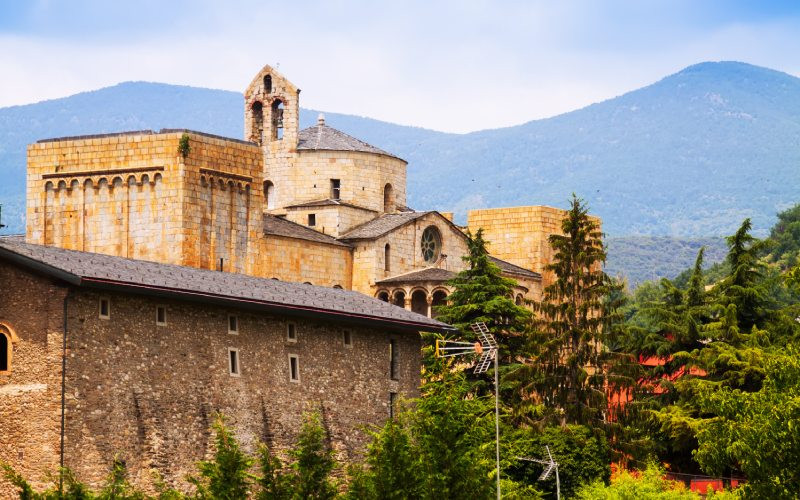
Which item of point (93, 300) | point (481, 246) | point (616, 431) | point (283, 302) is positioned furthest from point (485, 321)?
point (93, 300)

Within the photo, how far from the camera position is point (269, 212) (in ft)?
282

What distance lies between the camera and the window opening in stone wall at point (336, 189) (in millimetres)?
86125

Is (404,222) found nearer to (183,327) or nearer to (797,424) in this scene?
(183,327)

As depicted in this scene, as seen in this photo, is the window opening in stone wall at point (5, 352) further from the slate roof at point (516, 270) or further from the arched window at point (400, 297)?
the slate roof at point (516, 270)

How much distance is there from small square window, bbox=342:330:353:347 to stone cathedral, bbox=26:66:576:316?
17688 mm

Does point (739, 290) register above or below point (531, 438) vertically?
above

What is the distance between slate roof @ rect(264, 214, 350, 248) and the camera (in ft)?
255

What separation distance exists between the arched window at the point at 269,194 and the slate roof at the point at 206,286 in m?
26.8

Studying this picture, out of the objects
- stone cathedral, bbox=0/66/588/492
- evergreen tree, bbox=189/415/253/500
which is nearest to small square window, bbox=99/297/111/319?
stone cathedral, bbox=0/66/588/492

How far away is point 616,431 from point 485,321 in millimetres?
7772

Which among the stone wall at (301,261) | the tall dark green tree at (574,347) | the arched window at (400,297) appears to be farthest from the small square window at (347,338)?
the arched window at (400,297)

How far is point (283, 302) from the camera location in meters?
51.9

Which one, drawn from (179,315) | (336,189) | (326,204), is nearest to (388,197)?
(336,189)

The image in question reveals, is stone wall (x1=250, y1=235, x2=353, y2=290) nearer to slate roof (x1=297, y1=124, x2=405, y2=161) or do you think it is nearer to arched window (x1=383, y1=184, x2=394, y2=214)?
slate roof (x1=297, y1=124, x2=405, y2=161)
